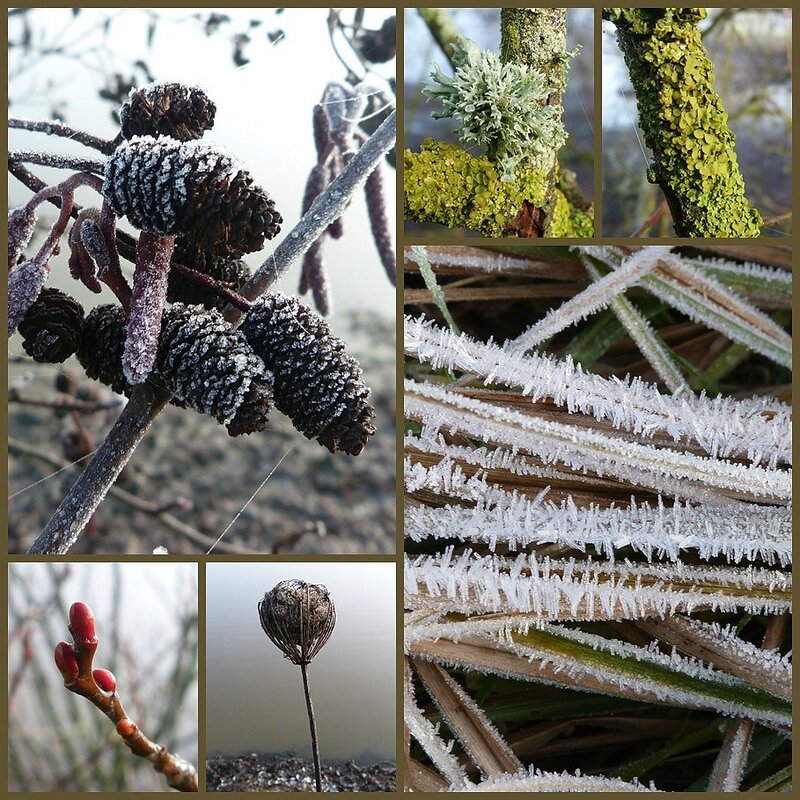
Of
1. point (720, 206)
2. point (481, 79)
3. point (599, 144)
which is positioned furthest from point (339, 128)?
point (720, 206)

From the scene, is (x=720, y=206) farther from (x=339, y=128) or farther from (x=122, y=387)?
(x=122, y=387)

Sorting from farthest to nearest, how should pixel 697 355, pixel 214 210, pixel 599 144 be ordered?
pixel 697 355 → pixel 599 144 → pixel 214 210

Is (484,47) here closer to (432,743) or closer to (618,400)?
(618,400)

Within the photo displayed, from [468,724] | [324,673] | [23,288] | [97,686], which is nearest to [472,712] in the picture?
[468,724]

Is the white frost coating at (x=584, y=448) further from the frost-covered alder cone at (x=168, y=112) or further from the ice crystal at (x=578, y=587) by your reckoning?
the frost-covered alder cone at (x=168, y=112)

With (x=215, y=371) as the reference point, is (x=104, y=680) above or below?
below

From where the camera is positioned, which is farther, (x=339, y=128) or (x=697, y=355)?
(x=697, y=355)
